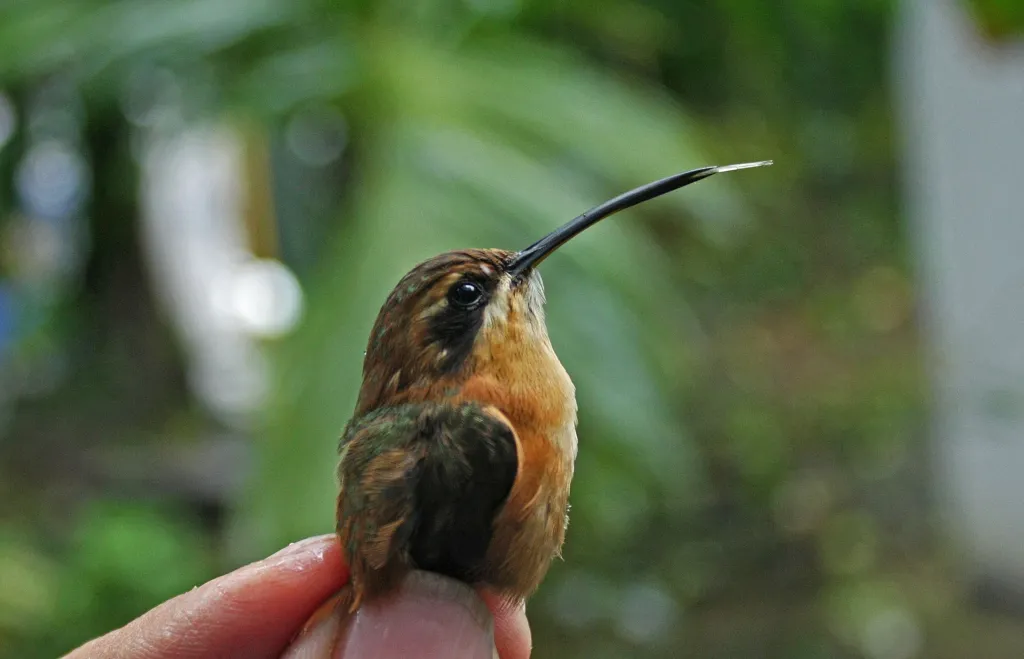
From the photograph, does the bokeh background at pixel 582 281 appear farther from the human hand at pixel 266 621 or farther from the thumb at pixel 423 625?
the thumb at pixel 423 625

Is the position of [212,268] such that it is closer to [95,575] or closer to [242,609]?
[95,575]

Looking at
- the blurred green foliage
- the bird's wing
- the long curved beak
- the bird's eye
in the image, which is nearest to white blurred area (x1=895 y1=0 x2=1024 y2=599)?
the long curved beak

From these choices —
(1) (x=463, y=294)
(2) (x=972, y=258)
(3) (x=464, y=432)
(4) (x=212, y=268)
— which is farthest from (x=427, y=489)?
(2) (x=972, y=258)

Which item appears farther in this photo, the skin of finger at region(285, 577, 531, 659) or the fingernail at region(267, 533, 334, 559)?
the fingernail at region(267, 533, 334, 559)

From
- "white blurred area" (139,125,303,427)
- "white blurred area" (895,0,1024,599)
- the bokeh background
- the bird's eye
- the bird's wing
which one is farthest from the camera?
"white blurred area" (895,0,1024,599)

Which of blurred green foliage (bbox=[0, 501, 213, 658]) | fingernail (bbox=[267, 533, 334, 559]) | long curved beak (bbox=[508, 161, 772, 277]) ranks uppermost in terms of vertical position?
long curved beak (bbox=[508, 161, 772, 277])

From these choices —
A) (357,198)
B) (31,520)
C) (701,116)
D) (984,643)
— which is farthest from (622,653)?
(31,520)

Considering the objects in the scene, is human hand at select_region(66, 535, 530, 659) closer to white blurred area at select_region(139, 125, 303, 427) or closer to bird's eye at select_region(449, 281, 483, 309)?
bird's eye at select_region(449, 281, 483, 309)
